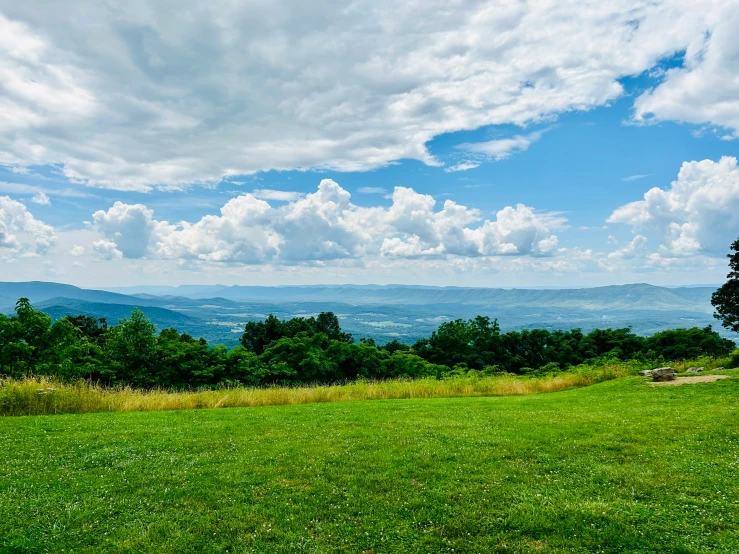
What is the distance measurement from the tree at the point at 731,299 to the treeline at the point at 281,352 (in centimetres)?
351

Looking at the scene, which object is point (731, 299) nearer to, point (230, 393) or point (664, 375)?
point (664, 375)

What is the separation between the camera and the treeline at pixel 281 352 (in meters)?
29.8

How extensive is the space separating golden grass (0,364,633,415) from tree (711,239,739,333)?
27117 mm

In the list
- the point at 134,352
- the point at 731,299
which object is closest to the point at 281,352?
the point at 134,352

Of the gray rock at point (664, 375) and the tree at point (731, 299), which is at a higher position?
the tree at point (731, 299)

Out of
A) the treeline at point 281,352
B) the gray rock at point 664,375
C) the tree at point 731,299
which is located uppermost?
the tree at point 731,299

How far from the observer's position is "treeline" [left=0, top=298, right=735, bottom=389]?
2978 cm

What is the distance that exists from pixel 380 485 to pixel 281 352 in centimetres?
3942

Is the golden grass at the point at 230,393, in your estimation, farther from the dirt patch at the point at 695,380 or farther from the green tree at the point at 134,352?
the green tree at the point at 134,352

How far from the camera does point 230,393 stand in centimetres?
2055

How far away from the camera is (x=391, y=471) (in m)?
8.87

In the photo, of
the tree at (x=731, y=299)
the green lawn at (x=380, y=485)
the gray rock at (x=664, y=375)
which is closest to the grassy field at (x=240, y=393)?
the green lawn at (x=380, y=485)

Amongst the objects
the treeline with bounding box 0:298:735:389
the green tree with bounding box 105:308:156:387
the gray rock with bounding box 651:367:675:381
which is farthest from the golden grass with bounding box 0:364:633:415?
the green tree with bounding box 105:308:156:387

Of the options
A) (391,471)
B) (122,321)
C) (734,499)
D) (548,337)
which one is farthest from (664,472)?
(548,337)
